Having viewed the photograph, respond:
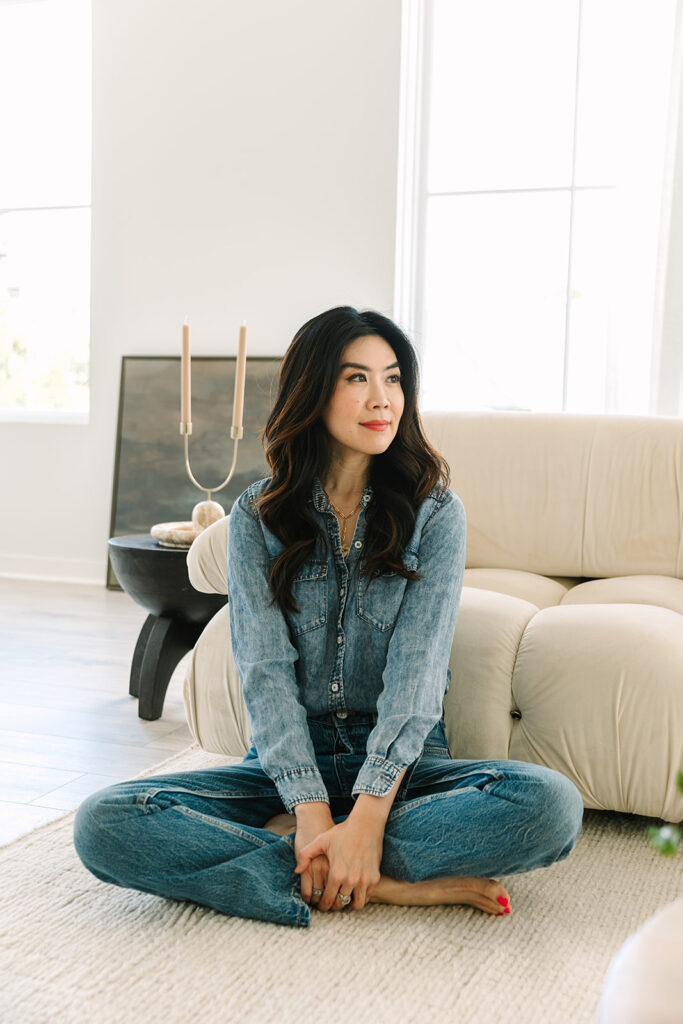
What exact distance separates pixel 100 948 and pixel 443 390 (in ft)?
9.95

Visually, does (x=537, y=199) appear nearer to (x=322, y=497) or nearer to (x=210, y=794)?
(x=322, y=497)

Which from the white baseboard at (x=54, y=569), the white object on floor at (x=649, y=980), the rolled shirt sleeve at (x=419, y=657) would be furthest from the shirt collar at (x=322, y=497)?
the white baseboard at (x=54, y=569)

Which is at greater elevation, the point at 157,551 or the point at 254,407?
the point at 254,407

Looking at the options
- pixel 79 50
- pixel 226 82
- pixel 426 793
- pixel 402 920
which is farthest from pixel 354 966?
pixel 79 50

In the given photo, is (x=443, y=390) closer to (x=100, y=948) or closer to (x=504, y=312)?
(x=504, y=312)

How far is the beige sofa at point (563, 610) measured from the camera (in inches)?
68.9

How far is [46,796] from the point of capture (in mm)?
2027

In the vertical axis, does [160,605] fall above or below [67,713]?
above

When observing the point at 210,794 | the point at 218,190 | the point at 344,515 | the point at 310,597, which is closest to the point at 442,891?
the point at 210,794

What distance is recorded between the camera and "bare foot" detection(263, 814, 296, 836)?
1.57 meters

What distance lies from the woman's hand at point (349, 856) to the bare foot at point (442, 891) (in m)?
0.05

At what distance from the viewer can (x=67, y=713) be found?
2602 millimetres

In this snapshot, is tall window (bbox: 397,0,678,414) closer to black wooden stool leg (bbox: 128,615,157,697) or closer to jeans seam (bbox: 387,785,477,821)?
black wooden stool leg (bbox: 128,615,157,697)

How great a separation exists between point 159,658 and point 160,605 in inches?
5.6
